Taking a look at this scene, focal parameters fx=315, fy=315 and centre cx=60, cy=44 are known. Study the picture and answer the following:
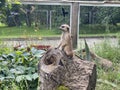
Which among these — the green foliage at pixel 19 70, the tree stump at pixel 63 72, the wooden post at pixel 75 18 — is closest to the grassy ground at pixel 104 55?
the wooden post at pixel 75 18

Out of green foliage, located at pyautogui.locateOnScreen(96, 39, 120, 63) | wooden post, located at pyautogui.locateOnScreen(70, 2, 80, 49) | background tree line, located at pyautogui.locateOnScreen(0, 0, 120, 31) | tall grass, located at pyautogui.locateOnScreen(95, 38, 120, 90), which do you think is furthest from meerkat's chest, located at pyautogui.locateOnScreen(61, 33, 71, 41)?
background tree line, located at pyautogui.locateOnScreen(0, 0, 120, 31)

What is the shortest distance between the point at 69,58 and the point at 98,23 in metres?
5.42

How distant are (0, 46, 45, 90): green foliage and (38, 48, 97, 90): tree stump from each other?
18cm

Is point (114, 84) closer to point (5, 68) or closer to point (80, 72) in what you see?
point (80, 72)

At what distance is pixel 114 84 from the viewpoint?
446 cm

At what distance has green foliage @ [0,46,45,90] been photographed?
3.20 metres

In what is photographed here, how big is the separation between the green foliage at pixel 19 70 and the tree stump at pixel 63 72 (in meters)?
0.18

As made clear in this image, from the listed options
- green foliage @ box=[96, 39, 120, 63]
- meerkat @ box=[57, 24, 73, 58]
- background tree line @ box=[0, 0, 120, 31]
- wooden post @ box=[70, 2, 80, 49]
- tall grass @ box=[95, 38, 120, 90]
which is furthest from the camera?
background tree line @ box=[0, 0, 120, 31]

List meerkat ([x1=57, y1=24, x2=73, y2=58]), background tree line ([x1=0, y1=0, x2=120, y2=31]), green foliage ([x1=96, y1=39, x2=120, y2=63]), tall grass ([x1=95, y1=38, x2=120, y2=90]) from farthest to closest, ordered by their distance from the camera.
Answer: background tree line ([x1=0, y1=0, x2=120, y2=31])
green foliage ([x1=96, y1=39, x2=120, y2=63])
tall grass ([x1=95, y1=38, x2=120, y2=90])
meerkat ([x1=57, y1=24, x2=73, y2=58])

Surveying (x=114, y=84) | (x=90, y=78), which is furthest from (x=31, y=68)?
(x=114, y=84)

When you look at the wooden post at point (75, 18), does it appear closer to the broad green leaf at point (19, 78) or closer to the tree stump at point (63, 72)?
the tree stump at point (63, 72)

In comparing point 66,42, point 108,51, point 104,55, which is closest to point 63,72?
point 66,42

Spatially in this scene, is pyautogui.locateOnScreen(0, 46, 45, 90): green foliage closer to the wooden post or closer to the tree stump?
the tree stump

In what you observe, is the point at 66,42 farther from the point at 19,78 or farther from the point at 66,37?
the point at 19,78
